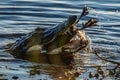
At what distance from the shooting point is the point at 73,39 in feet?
→ 24.9

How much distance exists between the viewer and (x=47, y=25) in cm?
1012

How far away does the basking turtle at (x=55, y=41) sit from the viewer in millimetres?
7344

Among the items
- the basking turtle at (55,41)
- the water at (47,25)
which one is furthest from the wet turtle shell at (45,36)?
the water at (47,25)

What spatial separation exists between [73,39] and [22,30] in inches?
89.6

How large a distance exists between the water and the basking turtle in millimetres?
290

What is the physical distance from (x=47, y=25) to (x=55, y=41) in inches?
105

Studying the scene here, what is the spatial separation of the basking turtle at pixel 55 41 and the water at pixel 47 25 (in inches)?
11.4

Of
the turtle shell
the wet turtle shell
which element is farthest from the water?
the turtle shell

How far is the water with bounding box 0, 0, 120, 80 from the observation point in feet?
22.4

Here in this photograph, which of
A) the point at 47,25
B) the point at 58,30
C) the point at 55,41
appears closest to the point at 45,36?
the point at 55,41

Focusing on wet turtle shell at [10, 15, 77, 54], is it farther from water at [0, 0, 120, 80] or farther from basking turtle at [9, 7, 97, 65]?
water at [0, 0, 120, 80]

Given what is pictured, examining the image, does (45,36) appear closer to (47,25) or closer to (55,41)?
(55,41)

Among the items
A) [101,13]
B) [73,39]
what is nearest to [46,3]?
[101,13]

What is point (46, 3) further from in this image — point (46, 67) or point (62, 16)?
point (46, 67)
